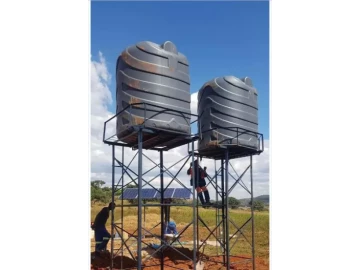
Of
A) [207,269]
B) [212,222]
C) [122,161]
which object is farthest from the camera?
[212,222]

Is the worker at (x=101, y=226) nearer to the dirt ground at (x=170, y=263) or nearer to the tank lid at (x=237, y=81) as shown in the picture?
the dirt ground at (x=170, y=263)

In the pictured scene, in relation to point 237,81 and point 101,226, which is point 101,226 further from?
point 237,81

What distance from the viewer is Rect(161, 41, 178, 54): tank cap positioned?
1009 cm

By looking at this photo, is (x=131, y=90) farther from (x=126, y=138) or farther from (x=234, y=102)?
(x=234, y=102)

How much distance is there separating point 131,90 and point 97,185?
19.8 metres

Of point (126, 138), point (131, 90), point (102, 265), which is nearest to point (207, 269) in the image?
Result: point (102, 265)

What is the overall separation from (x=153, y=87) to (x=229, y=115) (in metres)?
3.49

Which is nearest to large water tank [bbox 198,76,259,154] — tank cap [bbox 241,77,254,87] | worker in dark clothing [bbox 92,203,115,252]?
tank cap [bbox 241,77,254,87]

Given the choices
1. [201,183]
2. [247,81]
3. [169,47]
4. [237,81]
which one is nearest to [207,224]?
[201,183]

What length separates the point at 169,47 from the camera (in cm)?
1018

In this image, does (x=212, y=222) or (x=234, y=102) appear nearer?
(x=234, y=102)

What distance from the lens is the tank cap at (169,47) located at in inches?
397

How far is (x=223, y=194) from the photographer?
44.5 ft

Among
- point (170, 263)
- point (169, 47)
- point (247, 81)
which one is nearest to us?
point (169, 47)
